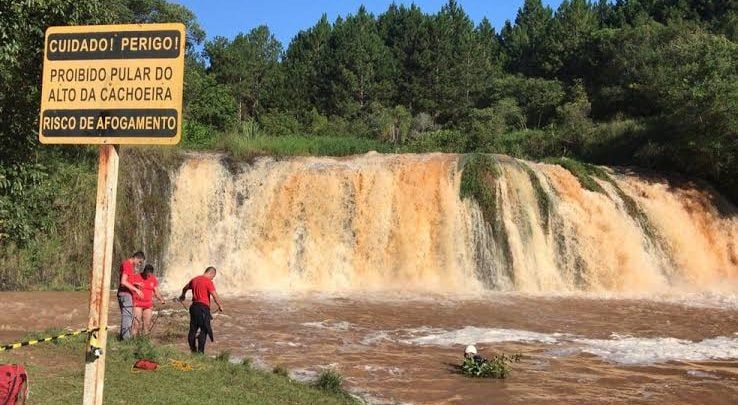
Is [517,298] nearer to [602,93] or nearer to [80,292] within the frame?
[80,292]

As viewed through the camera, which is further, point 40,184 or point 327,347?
point 327,347

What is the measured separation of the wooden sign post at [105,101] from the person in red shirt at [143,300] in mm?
6667

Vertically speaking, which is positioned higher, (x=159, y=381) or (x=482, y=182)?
(x=482, y=182)

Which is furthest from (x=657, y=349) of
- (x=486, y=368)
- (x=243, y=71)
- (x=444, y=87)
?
(x=243, y=71)

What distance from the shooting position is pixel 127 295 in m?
9.85

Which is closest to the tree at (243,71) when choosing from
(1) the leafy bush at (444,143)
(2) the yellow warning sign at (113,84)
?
(1) the leafy bush at (444,143)

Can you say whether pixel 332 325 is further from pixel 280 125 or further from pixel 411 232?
pixel 280 125

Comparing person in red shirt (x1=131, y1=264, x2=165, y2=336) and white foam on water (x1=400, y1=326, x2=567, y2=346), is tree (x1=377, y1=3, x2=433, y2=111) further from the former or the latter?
person in red shirt (x1=131, y1=264, x2=165, y2=336)

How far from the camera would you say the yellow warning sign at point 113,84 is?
3.64 metres

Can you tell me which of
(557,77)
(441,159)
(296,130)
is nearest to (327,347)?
(441,159)

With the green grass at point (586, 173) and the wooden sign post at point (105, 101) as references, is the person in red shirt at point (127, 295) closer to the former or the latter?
the wooden sign post at point (105, 101)

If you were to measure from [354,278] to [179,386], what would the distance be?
42.9ft

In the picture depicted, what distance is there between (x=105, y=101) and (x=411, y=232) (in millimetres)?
17465

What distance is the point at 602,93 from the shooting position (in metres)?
41.2
